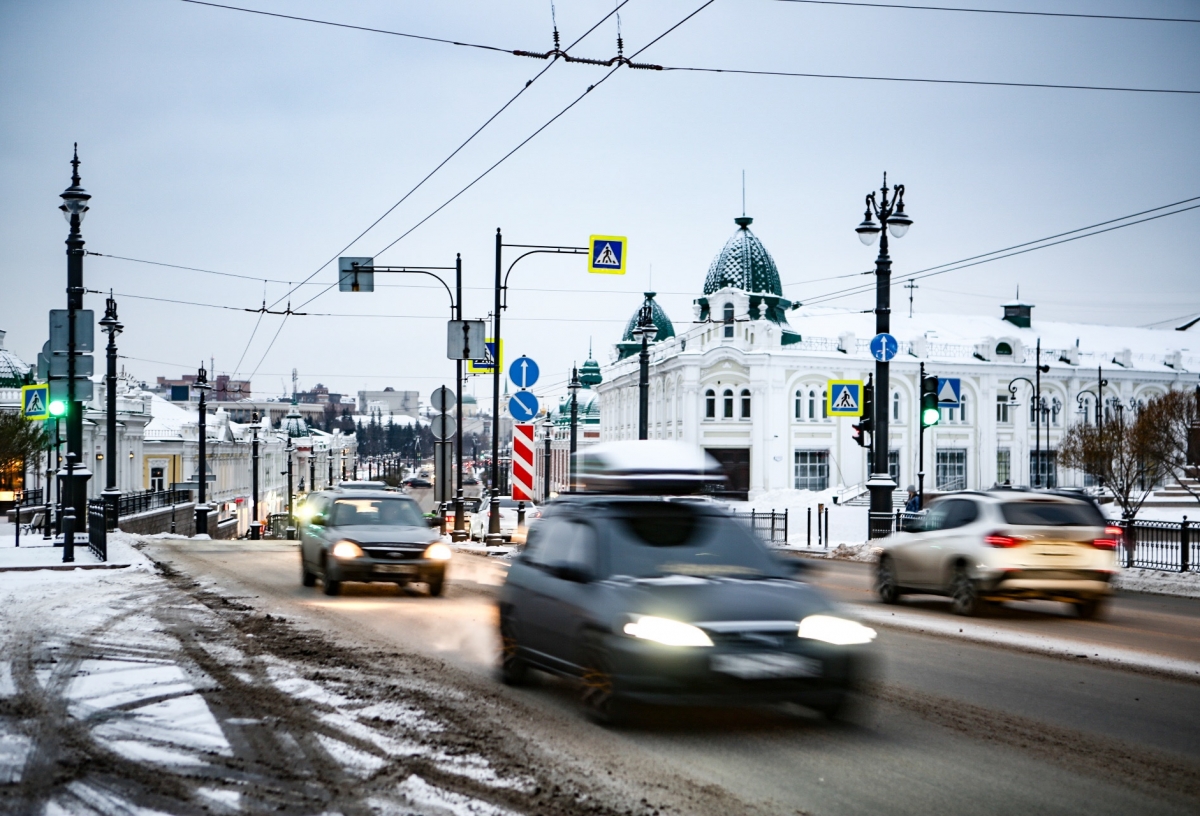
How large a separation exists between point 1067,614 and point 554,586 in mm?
9141

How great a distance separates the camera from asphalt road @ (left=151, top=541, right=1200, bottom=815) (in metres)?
6.19

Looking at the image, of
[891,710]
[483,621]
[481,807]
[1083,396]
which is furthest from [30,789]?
[1083,396]

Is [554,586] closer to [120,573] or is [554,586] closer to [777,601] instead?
[777,601]

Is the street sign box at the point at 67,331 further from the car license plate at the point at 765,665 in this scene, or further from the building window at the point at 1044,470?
the building window at the point at 1044,470

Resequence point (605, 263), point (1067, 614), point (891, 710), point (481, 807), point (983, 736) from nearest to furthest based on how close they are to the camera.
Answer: point (481, 807) → point (983, 736) → point (891, 710) → point (1067, 614) → point (605, 263)

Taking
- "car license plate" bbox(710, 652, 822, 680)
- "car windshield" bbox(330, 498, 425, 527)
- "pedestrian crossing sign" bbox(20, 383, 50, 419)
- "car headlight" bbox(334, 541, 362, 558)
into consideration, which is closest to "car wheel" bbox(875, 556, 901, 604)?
"car windshield" bbox(330, 498, 425, 527)

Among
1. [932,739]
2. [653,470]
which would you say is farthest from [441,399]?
[932,739]

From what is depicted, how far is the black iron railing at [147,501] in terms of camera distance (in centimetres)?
4559

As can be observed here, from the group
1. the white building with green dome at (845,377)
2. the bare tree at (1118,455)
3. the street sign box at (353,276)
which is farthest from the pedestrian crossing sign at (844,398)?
the white building with green dome at (845,377)

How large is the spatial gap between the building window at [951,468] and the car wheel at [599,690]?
70.0m

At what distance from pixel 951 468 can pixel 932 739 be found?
2810 inches

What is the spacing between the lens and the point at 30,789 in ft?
20.3

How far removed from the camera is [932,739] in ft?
24.7

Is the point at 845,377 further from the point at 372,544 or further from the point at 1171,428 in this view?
the point at 372,544
